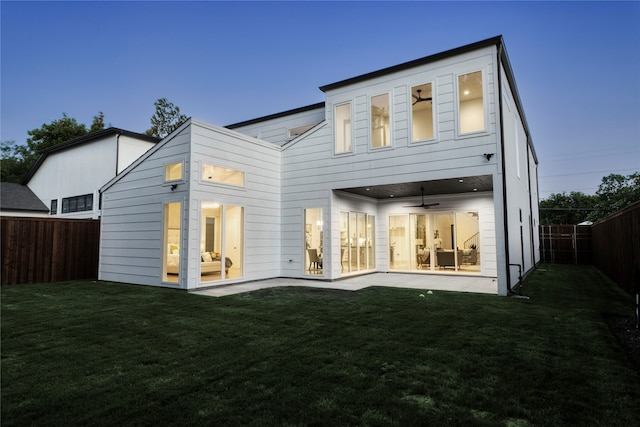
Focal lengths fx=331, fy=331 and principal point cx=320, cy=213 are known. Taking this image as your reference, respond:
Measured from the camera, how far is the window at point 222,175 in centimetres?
804

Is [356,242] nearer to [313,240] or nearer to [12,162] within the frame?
[313,240]

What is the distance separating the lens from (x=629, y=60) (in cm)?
5162

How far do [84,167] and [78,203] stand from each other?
5.46ft

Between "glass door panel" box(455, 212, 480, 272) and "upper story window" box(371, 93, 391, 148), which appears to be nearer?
"upper story window" box(371, 93, 391, 148)

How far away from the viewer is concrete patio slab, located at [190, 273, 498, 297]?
24.9 feet

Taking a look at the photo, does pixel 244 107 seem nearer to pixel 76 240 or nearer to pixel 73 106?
pixel 73 106

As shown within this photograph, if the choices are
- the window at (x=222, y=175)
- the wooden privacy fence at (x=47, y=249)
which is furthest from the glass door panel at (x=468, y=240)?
the wooden privacy fence at (x=47, y=249)

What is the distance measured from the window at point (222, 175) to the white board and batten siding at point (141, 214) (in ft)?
1.60

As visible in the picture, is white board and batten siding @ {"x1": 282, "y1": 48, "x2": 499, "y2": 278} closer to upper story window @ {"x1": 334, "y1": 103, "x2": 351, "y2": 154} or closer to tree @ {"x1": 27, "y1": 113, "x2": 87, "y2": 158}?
upper story window @ {"x1": 334, "y1": 103, "x2": 351, "y2": 154}

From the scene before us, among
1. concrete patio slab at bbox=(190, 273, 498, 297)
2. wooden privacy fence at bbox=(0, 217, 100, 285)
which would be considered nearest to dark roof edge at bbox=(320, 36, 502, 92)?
concrete patio slab at bbox=(190, 273, 498, 297)

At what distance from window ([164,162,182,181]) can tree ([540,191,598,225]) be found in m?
40.5

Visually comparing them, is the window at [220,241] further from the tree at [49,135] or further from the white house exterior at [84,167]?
the tree at [49,135]

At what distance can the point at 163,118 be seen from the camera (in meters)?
26.2

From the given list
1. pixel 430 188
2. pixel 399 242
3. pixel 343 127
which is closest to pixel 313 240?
pixel 343 127
